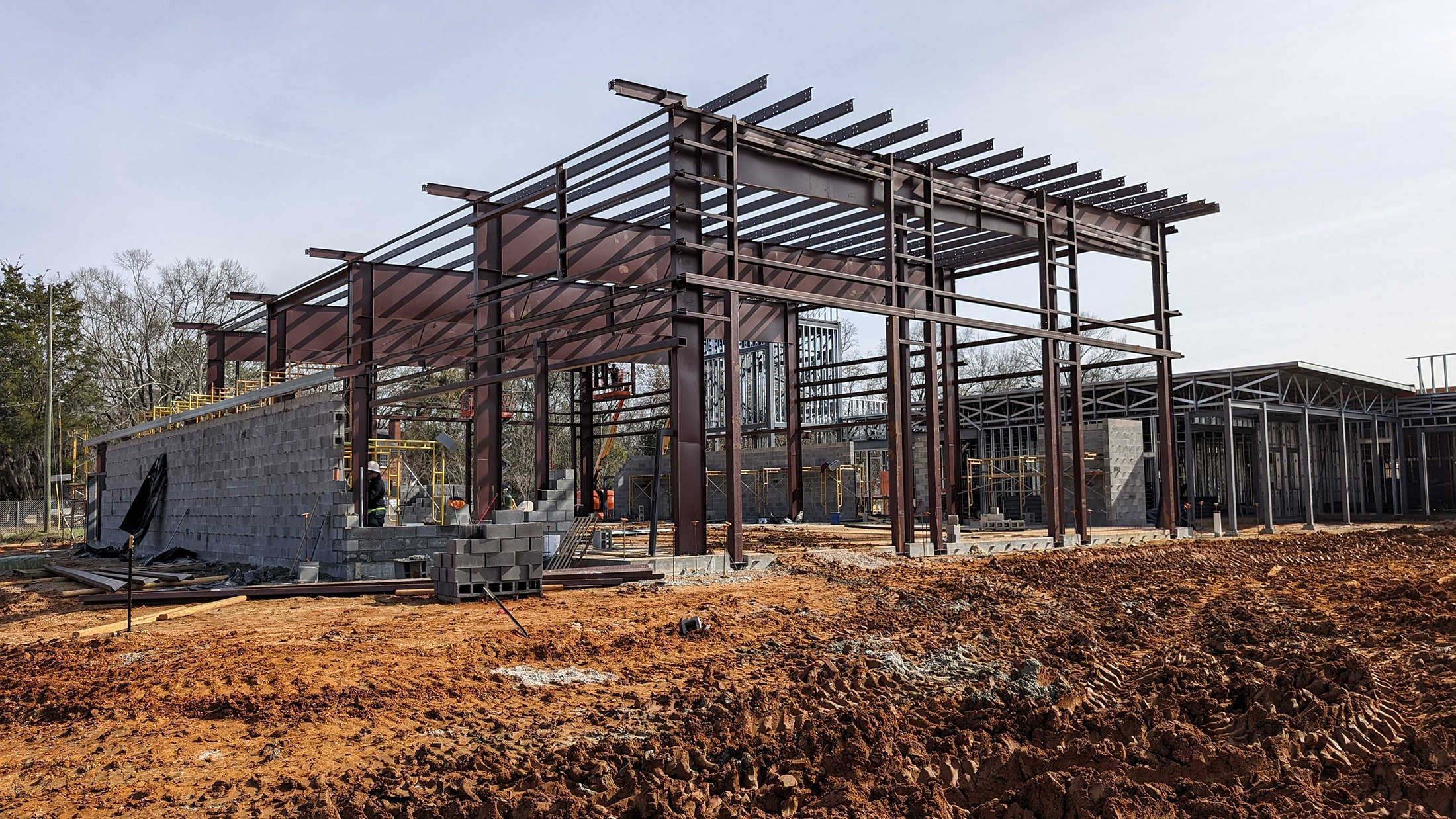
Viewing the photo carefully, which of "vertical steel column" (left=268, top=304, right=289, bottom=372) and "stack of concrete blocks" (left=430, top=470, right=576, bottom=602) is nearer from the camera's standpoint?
"stack of concrete blocks" (left=430, top=470, right=576, bottom=602)

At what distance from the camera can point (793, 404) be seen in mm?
29578

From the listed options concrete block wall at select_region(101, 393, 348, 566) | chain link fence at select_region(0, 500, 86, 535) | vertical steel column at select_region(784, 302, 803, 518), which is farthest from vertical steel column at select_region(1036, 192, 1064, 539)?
chain link fence at select_region(0, 500, 86, 535)

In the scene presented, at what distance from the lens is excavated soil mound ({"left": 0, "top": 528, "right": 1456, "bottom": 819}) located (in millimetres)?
5422

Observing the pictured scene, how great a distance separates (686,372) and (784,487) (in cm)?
2237

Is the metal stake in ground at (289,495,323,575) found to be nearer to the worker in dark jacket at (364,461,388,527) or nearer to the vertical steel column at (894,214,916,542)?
the worker in dark jacket at (364,461,388,527)

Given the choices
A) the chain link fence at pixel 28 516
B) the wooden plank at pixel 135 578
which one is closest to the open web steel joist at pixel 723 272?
the wooden plank at pixel 135 578

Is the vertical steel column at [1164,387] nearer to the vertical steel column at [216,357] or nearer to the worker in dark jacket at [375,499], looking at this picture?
the worker in dark jacket at [375,499]

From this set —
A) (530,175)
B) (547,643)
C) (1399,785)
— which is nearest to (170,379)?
(530,175)

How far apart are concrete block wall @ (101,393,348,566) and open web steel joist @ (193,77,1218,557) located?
2731 millimetres

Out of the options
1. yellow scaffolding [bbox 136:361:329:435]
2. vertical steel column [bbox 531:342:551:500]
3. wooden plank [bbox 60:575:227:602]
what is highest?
yellow scaffolding [bbox 136:361:329:435]

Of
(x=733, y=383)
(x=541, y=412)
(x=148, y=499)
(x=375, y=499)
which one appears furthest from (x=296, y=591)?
(x=148, y=499)

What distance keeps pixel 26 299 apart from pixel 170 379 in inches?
372

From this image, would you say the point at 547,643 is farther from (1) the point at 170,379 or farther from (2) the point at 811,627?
(1) the point at 170,379

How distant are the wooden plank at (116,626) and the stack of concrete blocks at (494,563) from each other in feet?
11.1
